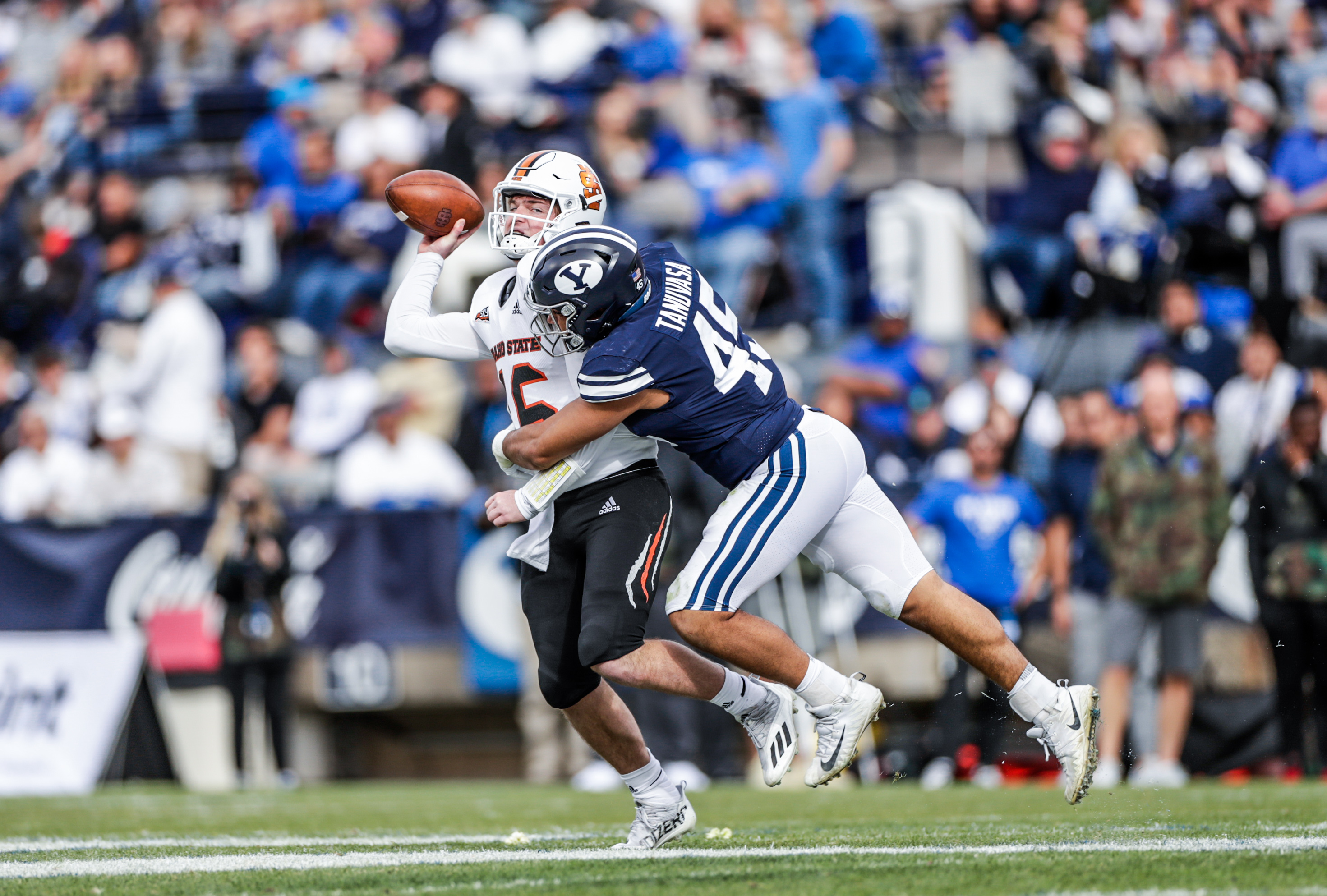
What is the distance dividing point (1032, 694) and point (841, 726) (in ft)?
1.70

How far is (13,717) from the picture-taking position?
31.8ft

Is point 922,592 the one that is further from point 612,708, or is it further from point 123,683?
point 123,683

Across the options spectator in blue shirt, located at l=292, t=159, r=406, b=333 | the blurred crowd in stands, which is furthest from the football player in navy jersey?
spectator in blue shirt, located at l=292, t=159, r=406, b=333

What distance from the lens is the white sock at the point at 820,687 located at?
4.50 metres

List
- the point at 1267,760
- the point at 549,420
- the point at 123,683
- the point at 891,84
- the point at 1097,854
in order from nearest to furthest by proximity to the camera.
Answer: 1. the point at 1097,854
2. the point at 549,420
3. the point at 1267,760
4. the point at 123,683
5. the point at 891,84

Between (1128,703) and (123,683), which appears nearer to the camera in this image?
(1128,703)

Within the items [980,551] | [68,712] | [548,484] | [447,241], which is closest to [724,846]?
[548,484]

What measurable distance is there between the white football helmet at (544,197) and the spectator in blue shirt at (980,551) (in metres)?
4.06

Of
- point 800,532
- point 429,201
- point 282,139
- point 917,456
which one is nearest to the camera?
point 800,532

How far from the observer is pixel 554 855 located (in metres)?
4.33

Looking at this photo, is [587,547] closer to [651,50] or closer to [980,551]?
[980,551]

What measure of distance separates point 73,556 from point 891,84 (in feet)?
19.9

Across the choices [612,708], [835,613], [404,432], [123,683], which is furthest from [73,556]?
[612,708]

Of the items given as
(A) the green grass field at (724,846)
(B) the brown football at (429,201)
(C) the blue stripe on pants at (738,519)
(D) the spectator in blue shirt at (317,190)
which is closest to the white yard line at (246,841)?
(A) the green grass field at (724,846)
